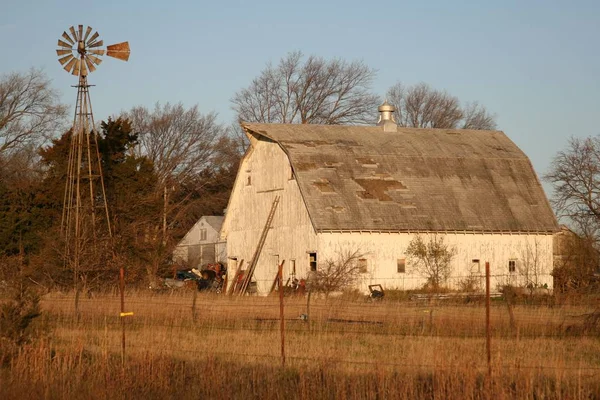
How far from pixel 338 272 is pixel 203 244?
30.7m

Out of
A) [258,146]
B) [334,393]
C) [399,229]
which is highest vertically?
[258,146]

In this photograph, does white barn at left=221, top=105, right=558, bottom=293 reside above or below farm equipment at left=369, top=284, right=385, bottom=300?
above

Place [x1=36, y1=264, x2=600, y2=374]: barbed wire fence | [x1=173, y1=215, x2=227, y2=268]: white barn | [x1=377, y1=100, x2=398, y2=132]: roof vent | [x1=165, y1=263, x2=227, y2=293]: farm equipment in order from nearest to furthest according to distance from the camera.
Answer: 1. [x1=36, y1=264, x2=600, y2=374]: barbed wire fence
2. [x1=377, y1=100, x2=398, y2=132]: roof vent
3. [x1=165, y1=263, x2=227, y2=293]: farm equipment
4. [x1=173, y1=215, x2=227, y2=268]: white barn

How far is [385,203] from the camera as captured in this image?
124 ft

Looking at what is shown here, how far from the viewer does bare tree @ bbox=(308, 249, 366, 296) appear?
3478 cm

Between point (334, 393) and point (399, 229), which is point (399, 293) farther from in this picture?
point (334, 393)

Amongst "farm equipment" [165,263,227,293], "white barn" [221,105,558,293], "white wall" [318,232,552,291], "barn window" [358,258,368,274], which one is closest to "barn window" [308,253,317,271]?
"white barn" [221,105,558,293]

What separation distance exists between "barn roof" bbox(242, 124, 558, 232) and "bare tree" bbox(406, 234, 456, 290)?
58 cm

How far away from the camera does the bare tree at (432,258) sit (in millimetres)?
37406

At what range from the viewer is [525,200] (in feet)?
133

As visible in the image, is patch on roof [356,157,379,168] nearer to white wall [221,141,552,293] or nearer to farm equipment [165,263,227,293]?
white wall [221,141,552,293]

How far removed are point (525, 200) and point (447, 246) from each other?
4.79 m

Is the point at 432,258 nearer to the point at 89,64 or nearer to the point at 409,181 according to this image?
the point at 409,181

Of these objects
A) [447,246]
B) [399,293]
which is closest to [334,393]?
[399,293]
